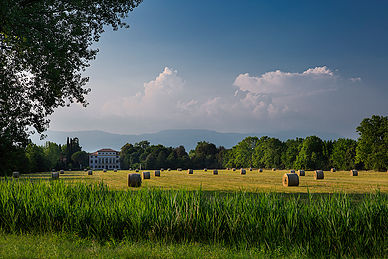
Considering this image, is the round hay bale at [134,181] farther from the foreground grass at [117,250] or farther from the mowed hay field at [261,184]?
the foreground grass at [117,250]

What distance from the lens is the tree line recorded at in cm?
5988

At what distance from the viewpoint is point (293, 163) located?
8219 centimetres

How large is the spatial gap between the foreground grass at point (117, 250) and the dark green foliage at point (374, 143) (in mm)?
61264

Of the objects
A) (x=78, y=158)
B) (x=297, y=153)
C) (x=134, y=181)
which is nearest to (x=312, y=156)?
(x=297, y=153)

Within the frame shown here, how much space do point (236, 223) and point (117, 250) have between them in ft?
9.10

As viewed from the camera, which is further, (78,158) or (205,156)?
(78,158)

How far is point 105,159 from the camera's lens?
7264 inches

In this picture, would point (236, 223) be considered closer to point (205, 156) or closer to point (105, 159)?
point (205, 156)

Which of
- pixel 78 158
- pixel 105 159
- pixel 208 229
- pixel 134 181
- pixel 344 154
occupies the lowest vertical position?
pixel 105 159

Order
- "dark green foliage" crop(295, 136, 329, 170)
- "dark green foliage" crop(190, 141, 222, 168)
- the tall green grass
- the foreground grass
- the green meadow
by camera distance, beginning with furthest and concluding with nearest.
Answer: "dark green foliage" crop(190, 141, 222, 168), "dark green foliage" crop(295, 136, 329, 170), the tall green grass, the green meadow, the foreground grass

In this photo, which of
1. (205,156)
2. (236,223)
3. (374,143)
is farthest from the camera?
(205,156)

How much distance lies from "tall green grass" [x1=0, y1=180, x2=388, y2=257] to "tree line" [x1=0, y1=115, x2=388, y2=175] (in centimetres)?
1563

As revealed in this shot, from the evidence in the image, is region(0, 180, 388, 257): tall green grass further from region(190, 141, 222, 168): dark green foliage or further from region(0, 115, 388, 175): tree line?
region(190, 141, 222, 168): dark green foliage

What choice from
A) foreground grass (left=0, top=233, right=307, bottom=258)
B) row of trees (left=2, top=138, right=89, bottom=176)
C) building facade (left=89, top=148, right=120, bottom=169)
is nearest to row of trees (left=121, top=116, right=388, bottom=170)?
row of trees (left=2, top=138, right=89, bottom=176)
